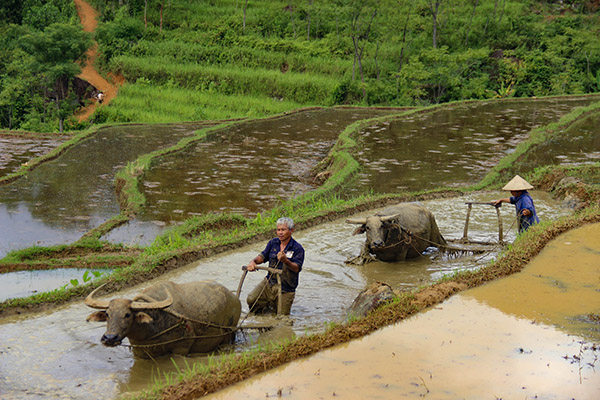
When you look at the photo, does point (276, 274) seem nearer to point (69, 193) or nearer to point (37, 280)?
point (37, 280)

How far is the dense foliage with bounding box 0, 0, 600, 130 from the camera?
27609 millimetres

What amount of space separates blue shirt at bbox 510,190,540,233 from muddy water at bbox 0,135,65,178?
1288cm

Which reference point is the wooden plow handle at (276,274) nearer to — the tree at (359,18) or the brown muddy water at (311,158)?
the brown muddy water at (311,158)

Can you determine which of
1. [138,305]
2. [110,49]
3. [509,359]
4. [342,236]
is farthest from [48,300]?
[110,49]

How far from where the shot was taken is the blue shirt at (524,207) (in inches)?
368

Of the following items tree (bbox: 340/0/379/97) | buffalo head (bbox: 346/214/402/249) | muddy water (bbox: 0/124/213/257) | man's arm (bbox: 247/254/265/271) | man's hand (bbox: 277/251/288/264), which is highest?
tree (bbox: 340/0/379/97)

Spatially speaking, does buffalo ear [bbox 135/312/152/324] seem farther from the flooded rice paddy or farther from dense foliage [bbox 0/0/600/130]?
dense foliage [bbox 0/0/600/130]

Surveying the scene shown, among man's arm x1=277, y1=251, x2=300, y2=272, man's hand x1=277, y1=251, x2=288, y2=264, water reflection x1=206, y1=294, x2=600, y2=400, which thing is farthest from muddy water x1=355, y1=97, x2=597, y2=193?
water reflection x1=206, y1=294, x2=600, y2=400

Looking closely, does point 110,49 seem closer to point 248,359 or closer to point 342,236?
point 342,236

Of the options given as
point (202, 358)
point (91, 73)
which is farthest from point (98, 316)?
point (91, 73)

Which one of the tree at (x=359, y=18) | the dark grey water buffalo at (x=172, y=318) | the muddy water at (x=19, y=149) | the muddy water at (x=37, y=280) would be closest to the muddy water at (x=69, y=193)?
the muddy water at (x=19, y=149)

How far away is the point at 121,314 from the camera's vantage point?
568 cm

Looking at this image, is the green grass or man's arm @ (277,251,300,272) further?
the green grass

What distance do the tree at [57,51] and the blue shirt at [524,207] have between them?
20.8m
